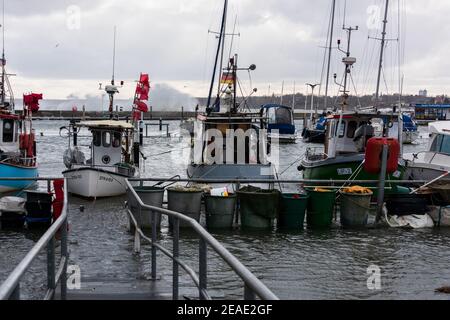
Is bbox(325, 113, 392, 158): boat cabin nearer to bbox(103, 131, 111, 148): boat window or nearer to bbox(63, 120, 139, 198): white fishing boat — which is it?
bbox(63, 120, 139, 198): white fishing boat

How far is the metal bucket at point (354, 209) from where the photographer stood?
12914 millimetres

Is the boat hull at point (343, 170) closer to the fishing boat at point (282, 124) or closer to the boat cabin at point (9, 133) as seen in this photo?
the boat cabin at point (9, 133)

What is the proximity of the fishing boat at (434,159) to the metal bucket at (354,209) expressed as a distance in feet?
22.4

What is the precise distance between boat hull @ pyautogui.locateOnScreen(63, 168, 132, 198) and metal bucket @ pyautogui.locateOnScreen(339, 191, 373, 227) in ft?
24.0

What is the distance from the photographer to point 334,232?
41.3 feet

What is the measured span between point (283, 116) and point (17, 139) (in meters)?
44.3

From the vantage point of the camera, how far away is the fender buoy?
1295 centimetres

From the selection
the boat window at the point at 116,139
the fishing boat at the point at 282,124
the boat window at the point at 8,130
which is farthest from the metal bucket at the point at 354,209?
the fishing boat at the point at 282,124

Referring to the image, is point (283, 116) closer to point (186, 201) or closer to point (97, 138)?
point (97, 138)
